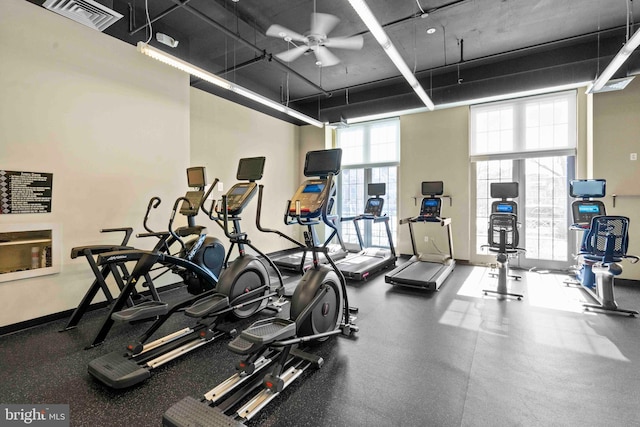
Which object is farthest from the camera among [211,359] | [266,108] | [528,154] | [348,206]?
[348,206]

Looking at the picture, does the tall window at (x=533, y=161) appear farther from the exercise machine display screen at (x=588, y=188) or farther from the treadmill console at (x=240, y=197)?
the treadmill console at (x=240, y=197)

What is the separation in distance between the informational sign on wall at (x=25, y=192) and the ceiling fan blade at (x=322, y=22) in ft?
12.2

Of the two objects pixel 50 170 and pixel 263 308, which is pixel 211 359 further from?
pixel 50 170

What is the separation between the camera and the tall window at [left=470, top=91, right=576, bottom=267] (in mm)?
5883

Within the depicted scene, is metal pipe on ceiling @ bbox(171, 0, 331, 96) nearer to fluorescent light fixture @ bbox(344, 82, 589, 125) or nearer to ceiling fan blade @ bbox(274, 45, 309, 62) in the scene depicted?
ceiling fan blade @ bbox(274, 45, 309, 62)

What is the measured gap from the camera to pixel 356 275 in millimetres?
5238

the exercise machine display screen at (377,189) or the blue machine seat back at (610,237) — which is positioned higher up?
the exercise machine display screen at (377,189)

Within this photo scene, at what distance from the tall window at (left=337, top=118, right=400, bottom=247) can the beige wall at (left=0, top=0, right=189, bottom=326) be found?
4878 mm

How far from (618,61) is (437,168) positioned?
11.6 feet

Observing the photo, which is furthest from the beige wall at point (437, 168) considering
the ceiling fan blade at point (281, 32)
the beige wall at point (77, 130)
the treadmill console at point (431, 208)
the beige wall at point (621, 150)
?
the beige wall at point (77, 130)

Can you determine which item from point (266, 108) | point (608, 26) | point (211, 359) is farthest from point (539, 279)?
point (266, 108)

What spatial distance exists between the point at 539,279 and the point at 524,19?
4.31 meters

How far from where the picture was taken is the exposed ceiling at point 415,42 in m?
4.12

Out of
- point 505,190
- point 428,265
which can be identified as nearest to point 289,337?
point 428,265
